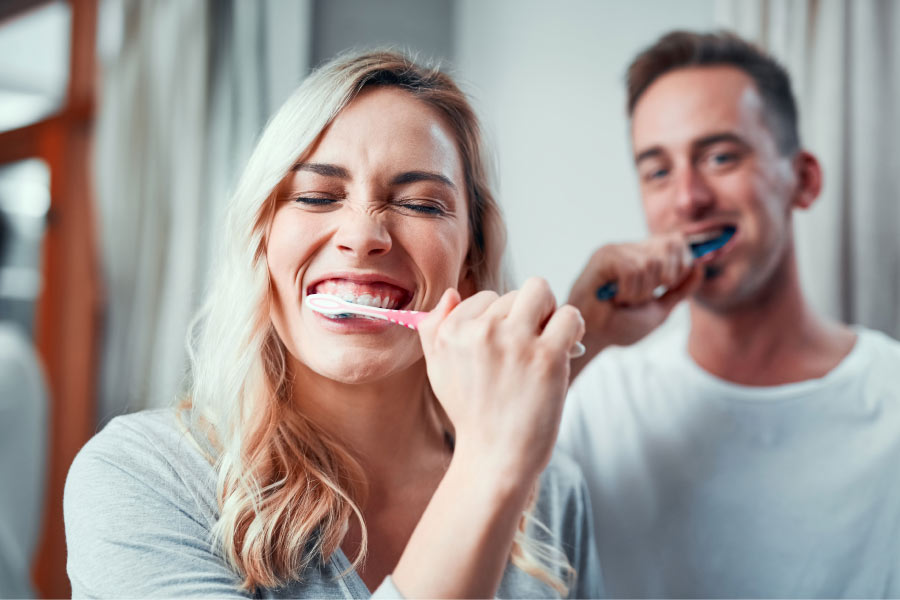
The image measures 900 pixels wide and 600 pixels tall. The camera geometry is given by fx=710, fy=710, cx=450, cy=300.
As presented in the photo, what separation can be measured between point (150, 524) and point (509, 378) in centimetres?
27

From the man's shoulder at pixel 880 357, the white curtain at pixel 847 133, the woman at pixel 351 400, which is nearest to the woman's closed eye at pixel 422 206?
the woman at pixel 351 400

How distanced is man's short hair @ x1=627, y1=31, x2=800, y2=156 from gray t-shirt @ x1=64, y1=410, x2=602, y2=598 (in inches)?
30.0

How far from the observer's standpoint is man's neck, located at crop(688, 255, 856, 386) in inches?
35.4

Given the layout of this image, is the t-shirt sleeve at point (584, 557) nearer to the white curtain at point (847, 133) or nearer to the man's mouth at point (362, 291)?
the man's mouth at point (362, 291)

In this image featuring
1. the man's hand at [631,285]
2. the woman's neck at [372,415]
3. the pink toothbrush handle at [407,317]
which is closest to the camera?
the pink toothbrush handle at [407,317]

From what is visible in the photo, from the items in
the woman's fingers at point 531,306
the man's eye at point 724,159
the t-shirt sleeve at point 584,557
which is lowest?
the t-shirt sleeve at point 584,557

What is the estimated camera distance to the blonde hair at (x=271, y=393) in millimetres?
548

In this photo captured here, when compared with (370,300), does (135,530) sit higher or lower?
lower

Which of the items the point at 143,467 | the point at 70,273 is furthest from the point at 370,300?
the point at 70,273

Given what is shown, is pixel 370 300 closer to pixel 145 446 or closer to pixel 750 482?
pixel 145 446

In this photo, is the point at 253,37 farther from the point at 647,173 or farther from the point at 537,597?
the point at 537,597

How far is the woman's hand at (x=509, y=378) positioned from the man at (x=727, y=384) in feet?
1.33

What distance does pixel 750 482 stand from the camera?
816mm

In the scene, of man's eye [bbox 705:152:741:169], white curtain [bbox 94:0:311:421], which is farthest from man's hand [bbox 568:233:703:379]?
white curtain [bbox 94:0:311:421]
